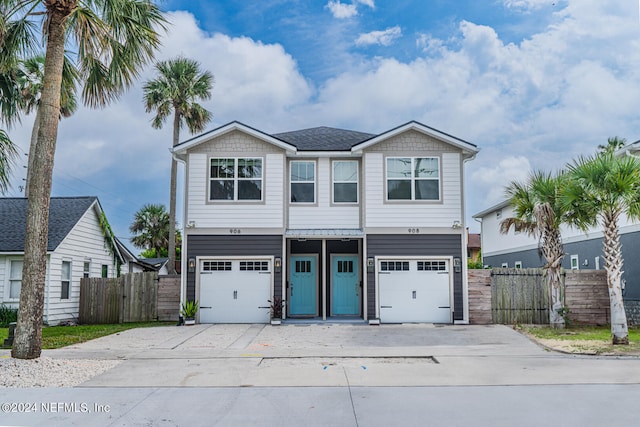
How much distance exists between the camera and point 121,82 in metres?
11.2

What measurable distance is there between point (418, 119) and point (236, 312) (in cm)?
835

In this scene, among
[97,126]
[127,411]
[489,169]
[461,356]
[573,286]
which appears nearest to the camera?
[127,411]

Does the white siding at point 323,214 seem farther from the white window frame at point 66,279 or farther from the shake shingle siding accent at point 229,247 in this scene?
the white window frame at point 66,279

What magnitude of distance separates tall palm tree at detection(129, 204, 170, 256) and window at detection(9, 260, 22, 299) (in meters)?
16.8

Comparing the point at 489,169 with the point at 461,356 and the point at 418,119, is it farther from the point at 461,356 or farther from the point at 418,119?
the point at 461,356

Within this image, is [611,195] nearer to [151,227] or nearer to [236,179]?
[236,179]

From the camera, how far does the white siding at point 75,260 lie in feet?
58.2

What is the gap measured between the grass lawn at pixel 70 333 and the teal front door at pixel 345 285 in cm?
545

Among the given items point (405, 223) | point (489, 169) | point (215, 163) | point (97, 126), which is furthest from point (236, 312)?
point (97, 126)

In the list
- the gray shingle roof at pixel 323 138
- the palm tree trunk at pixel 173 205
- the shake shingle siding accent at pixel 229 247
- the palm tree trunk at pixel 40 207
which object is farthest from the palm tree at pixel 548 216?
the palm tree trunk at pixel 173 205

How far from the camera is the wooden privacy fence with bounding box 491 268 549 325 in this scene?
16.5 meters

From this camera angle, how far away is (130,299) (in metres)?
18.7

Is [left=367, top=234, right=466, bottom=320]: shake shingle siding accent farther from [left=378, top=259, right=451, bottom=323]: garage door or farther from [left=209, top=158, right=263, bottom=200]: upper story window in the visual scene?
[left=209, top=158, right=263, bottom=200]: upper story window

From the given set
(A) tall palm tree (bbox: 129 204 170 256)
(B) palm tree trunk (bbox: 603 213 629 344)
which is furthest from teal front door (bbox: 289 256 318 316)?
(A) tall palm tree (bbox: 129 204 170 256)
